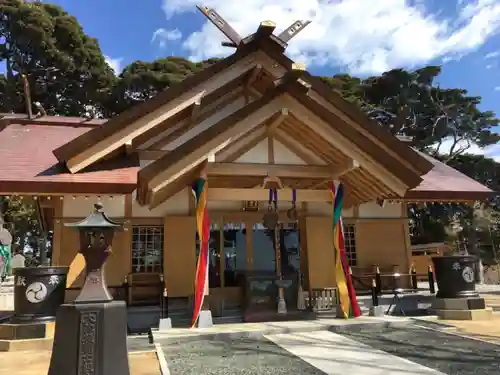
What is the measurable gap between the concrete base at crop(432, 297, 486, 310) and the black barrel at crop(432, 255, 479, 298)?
0.34 feet

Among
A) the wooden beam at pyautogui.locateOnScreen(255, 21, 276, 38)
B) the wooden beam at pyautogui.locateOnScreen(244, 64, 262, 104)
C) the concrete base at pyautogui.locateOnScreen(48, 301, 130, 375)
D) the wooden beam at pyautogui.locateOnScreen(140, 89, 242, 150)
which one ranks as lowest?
the concrete base at pyautogui.locateOnScreen(48, 301, 130, 375)

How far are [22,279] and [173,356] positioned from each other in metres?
2.96

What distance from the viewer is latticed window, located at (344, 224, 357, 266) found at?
10719 millimetres

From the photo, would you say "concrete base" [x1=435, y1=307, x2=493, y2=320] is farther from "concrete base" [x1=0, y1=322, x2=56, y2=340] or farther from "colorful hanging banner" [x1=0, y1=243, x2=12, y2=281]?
"colorful hanging banner" [x1=0, y1=243, x2=12, y2=281]

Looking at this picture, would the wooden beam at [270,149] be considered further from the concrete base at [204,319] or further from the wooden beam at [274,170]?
the concrete base at [204,319]

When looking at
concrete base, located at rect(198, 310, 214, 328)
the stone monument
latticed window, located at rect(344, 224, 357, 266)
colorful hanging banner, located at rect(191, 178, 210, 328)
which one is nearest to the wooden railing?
latticed window, located at rect(344, 224, 357, 266)

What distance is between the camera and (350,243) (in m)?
10.7

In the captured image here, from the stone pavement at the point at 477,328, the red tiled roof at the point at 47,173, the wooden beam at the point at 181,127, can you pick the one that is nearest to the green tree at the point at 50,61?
the red tiled roof at the point at 47,173

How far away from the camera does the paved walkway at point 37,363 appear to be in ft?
16.2

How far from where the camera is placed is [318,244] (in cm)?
991

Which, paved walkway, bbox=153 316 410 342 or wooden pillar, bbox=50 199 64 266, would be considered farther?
wooden pillar, bbox=50 199 64 266

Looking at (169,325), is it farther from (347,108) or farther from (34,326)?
(347,108)

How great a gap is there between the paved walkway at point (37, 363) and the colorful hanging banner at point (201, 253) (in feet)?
4.99

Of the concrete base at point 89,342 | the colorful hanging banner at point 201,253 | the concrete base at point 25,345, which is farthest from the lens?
the colorful hanging banner at point 201,253
